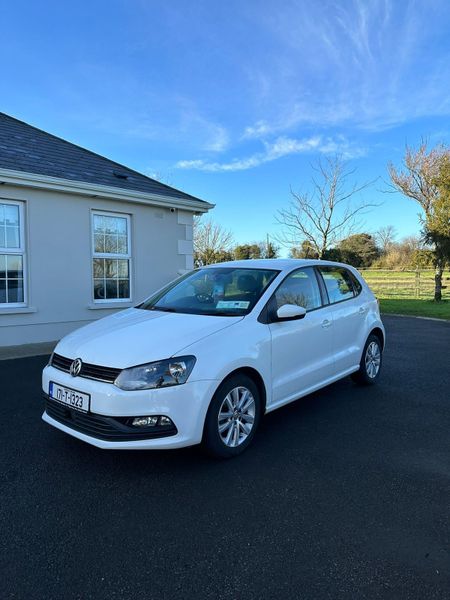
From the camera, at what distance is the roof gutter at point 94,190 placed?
7.70 m

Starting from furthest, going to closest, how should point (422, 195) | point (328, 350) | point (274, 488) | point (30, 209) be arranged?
point (422, 195)
point (30, 209)
point (328, 350)
point (274, 488)

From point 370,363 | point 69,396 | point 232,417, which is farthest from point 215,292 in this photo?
point 370,363

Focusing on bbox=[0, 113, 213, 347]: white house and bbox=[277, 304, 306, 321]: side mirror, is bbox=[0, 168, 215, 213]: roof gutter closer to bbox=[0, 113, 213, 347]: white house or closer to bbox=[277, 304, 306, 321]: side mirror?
bbox=[0, 113, 213, 347]: white house

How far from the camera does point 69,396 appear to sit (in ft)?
10.8

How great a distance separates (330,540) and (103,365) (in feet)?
6.29

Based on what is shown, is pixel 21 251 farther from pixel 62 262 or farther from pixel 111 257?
pixel 111 257

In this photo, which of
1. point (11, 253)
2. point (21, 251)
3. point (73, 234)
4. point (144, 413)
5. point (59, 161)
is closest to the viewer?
point (144, 413)

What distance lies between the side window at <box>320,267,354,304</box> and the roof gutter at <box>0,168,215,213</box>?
5617mm

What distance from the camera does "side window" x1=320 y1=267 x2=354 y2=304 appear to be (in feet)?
16.2

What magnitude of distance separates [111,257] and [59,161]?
238cm

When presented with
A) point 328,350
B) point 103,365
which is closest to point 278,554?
point 103,365

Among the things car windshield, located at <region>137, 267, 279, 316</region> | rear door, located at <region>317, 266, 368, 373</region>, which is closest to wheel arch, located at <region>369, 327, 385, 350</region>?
rear door, located at <region>317, 266, 368, 373</region>

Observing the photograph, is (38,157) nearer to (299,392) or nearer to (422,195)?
(299,392)

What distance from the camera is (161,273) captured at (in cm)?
1035
